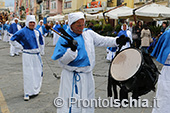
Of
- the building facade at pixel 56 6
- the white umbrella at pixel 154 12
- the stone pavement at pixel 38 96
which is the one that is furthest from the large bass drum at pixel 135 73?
the building facade at pixel 56 6

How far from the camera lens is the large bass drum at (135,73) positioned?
2.50 meters

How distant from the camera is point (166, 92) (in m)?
3.21

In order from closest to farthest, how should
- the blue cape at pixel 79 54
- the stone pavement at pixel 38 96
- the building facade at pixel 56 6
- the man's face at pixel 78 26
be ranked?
the blue cape at pixel 79 54 < the man's face at pixel 78 26 < the stone pavement at pixel 38 96 < the building facade at pixel 56 6

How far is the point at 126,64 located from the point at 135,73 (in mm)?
307

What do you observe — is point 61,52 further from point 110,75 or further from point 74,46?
point 110,75

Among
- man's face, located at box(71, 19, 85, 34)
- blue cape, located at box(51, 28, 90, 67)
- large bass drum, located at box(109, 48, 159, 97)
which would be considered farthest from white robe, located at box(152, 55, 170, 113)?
man's face, located at box(71, 19, 85, 34)

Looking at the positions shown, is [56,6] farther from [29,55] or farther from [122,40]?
[122,40]

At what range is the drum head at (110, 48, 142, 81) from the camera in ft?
8.51

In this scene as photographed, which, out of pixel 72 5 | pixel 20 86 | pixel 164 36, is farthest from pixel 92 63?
pixel 72 5

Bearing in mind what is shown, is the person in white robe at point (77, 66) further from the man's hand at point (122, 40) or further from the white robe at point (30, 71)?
the white robe at point (30, 71)

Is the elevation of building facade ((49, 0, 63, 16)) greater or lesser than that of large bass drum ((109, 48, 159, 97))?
greater

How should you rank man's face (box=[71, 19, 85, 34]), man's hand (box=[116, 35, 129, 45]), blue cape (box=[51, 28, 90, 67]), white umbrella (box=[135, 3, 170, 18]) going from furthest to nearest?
white umbrella (box=[135, 3, 170, 18]) < man's hand (box=[116, 35, 129, 45]) < man's face (box=[71, 19, 85, 34]) < blue cape (box=[51, 28, 90, 67])

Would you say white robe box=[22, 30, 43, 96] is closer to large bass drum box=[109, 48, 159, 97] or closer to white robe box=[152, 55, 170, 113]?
large bass drum box=[109, 48, 159, 97]

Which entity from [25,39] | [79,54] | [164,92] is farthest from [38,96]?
[164,92]
